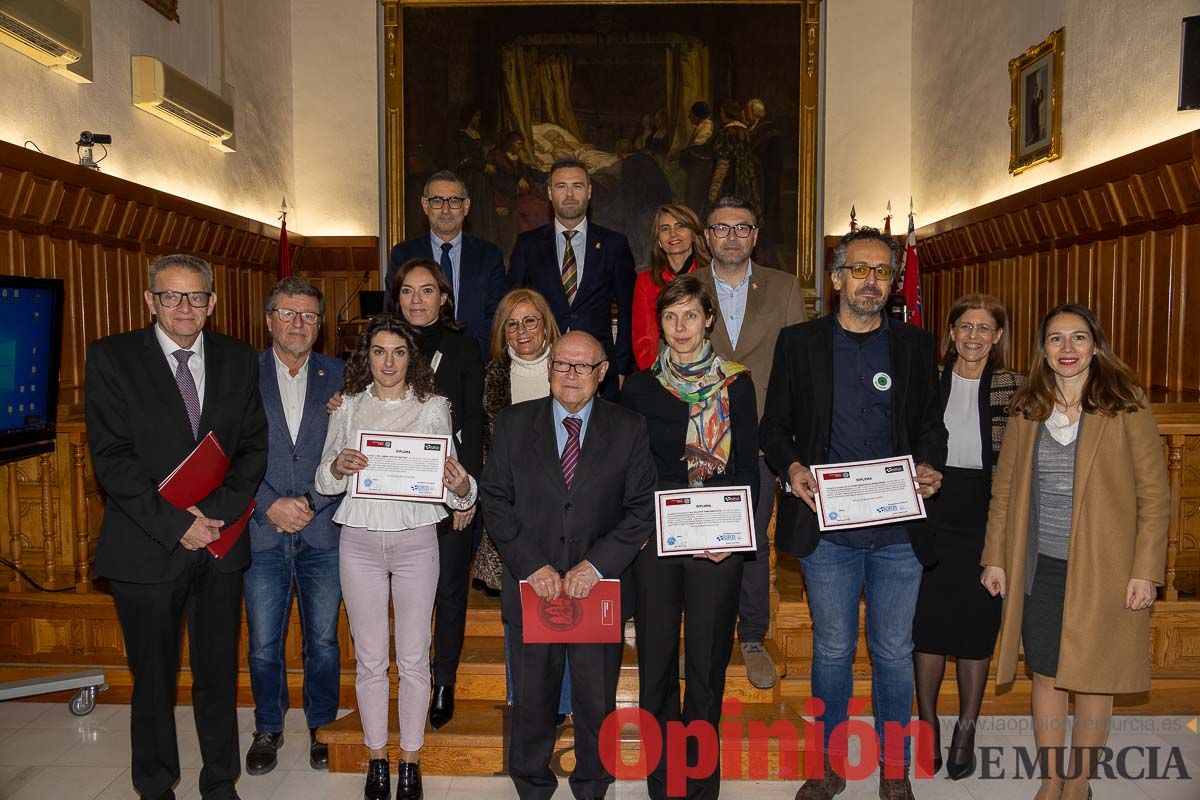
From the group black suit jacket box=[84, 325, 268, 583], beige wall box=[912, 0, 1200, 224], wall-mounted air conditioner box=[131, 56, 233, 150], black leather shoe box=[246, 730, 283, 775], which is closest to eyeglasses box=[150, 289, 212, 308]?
black suit jacket box=[84, 325, 268, 583]

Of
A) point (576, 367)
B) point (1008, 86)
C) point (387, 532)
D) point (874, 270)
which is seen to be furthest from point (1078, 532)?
point (1008, 86)

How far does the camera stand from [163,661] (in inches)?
109

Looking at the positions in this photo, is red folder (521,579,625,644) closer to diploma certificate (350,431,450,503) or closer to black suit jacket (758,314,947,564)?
diploma certificate (350,431,450,503)

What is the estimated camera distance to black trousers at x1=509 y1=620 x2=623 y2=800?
9.18ft

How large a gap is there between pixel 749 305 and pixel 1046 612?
148cm

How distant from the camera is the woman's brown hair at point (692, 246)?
3.59m

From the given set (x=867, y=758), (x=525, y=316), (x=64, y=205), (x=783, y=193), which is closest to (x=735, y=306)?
(x=525, y=316)

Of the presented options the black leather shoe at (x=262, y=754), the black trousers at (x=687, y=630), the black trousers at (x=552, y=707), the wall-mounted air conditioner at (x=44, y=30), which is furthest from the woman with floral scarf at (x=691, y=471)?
the wall-mounted air conditioner at (x=44, y=30)

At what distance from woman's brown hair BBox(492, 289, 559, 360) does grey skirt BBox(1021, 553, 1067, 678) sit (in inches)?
72.3

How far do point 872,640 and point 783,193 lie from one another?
21.6ft

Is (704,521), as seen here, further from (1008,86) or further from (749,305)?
(1008,86)

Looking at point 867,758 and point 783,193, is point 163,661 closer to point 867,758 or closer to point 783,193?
point 867,758

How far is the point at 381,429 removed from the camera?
292 centimetres

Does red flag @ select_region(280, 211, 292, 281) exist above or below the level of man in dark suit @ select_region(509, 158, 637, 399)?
above
